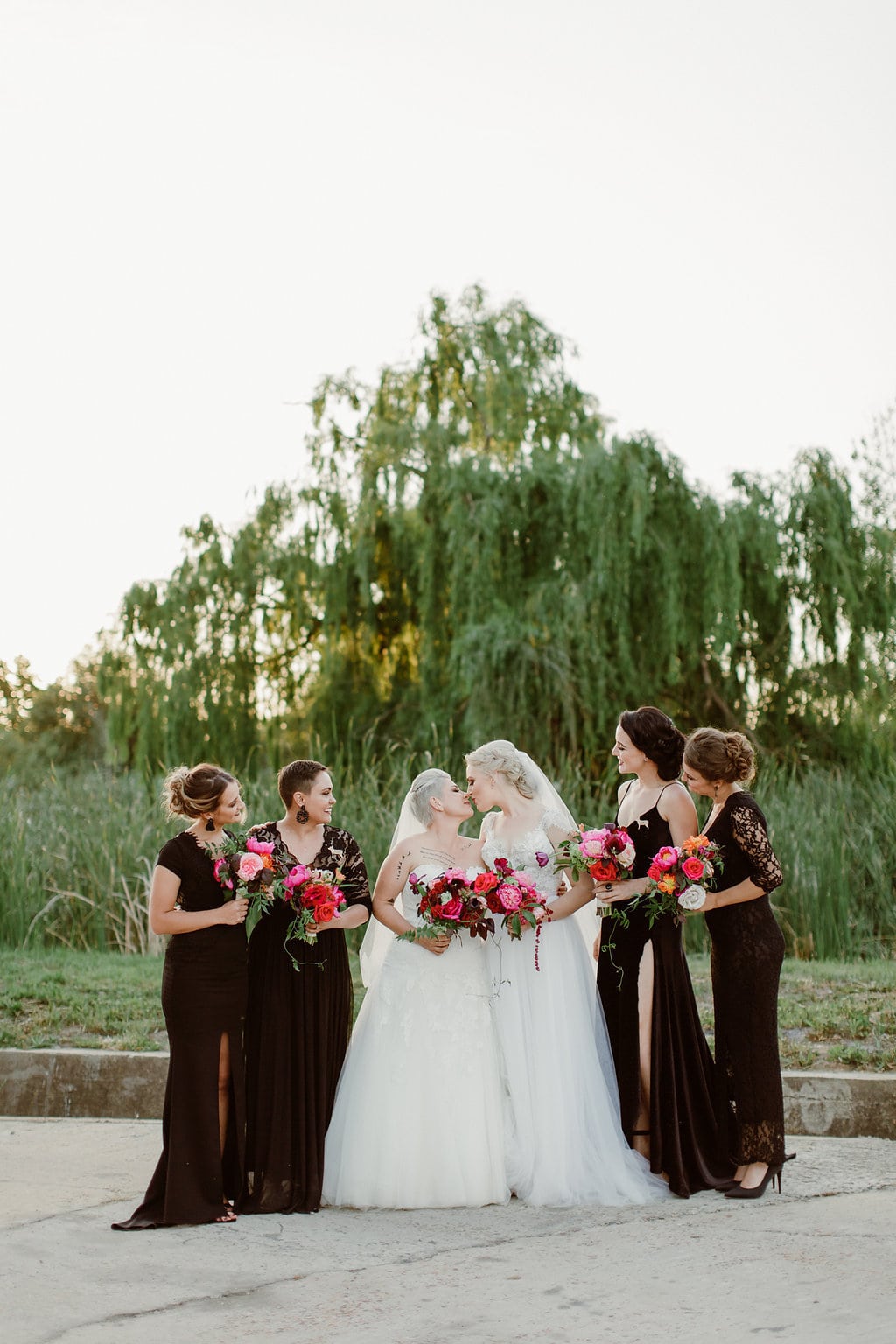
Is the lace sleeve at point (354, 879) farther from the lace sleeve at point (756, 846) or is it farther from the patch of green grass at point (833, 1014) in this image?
the patch of green grass at point (833, 1014)

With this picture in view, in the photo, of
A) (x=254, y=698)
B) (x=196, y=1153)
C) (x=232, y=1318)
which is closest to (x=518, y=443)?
(x=254, y=698)

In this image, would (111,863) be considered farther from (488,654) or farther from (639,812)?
(639,812)

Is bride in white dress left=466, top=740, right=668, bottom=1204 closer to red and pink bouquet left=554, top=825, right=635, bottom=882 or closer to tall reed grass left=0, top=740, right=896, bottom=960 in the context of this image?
red and pink bouquet left=554, top=825, right=635, bottom=882

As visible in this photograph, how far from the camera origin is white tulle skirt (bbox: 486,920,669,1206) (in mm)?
5895

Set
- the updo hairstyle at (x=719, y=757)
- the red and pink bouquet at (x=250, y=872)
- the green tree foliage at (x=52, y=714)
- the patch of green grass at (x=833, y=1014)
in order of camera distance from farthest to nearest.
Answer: the green tree foliage at (x=52, y=714), the patch of green grass at (x=833, y=1014), the updo hairstyle at (x=719, y=757), the red and pink bouquet at (x=250, y=872)

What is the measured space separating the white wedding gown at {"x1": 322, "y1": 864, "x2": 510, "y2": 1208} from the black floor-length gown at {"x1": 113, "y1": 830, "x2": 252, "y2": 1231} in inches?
20.6

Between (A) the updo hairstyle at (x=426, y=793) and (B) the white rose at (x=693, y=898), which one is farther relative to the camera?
(A) the updo hairstyle at (x=426, y=793)

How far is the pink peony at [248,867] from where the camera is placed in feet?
18.6

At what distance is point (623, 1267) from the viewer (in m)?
4.76

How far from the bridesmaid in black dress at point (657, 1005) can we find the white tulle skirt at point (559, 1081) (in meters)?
0.09

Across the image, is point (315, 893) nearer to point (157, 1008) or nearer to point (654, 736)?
point (654, 736)

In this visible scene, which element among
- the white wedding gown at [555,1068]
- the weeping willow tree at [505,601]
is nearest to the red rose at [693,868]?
the white wedding gown at [555,1068]

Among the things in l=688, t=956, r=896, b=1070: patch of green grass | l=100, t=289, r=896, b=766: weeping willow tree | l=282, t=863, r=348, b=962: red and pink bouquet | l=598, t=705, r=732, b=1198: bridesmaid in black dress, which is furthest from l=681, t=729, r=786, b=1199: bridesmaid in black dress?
l=100, t=289, r=896, b=766: weeping willow tree

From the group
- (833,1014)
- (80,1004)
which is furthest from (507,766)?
(80,1004)
